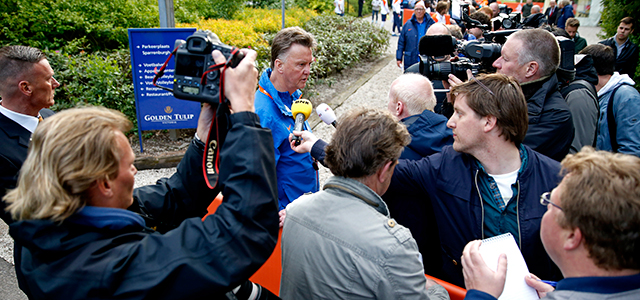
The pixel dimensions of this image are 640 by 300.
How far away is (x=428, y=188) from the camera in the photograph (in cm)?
238

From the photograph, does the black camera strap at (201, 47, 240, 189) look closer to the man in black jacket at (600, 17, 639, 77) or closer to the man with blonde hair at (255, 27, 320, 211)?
the man with blonde hair at (255, 27, 320, 211)

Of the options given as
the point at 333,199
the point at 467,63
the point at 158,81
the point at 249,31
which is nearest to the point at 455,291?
the point at 333,199

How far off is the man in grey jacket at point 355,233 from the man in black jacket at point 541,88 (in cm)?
153

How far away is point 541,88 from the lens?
300cm

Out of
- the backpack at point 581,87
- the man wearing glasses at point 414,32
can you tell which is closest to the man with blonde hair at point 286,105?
the backpack at point 581,87

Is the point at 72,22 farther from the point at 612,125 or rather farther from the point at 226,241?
the point at 612,125

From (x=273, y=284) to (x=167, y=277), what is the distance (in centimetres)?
159

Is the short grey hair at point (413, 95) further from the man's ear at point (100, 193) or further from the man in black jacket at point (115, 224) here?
the man's ear at point (100, 193)

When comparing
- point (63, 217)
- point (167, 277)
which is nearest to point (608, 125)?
point (167, 277)

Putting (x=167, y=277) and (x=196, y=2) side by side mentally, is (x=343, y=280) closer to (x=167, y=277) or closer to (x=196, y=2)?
(x=167, y=277)

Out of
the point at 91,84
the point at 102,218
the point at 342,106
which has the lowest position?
the point at 342,106

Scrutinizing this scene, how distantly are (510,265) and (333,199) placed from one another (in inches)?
33.5

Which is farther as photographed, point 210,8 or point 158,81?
point 210,8

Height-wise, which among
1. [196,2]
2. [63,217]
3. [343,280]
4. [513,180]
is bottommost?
[343,280]
